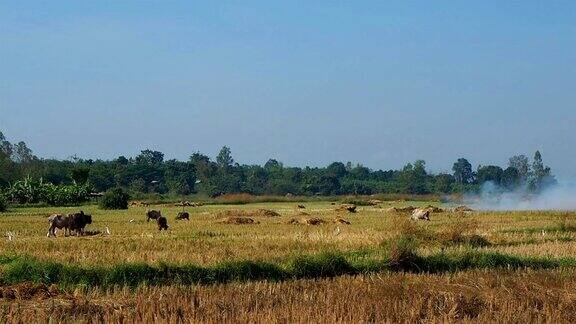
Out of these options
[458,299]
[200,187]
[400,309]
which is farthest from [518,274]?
[200,187]

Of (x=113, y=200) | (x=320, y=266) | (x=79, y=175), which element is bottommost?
(x=320, y=266)

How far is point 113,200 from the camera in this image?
45.5 m

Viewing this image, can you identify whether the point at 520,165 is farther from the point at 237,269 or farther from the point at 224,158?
the point at 237,269

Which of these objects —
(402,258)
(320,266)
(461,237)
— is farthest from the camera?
(461,237)

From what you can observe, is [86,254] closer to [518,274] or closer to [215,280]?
[215,280]

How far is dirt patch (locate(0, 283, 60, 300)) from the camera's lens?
365 inches

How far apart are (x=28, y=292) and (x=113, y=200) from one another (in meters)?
36.9

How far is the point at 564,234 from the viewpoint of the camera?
23.1m

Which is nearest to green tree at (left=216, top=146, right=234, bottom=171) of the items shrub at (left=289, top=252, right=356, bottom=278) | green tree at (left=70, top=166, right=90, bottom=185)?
green tree at (left=70, top=166, right=90, bottom=185)

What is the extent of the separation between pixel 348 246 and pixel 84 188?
43325 millimetres

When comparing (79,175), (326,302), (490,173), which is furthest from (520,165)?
(326,302)

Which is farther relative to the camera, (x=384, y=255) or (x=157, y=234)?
(x=157, y=234)

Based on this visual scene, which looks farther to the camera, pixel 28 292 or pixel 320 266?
pixel 320 266

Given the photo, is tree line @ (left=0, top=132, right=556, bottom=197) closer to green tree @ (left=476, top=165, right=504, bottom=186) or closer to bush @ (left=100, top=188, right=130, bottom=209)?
green tree @ (left=476, top=165, right=504, bottom=186)
